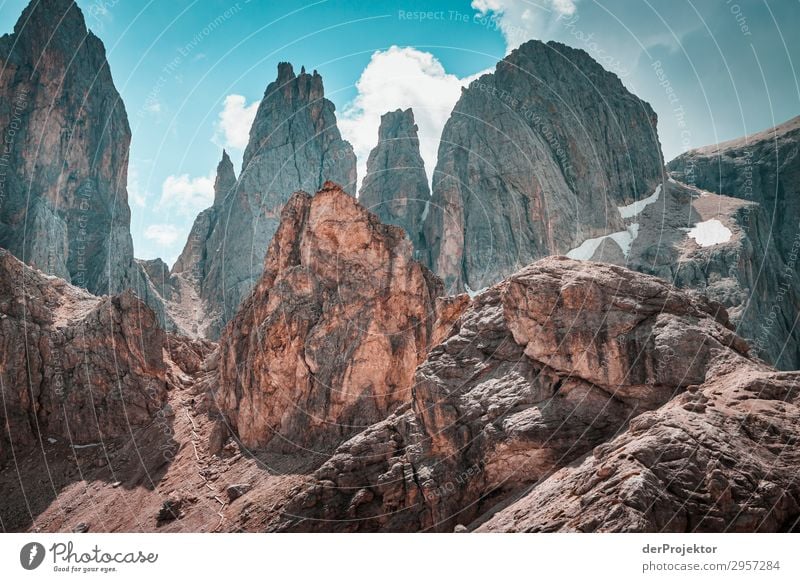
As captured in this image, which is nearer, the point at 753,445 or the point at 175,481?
the point at 753,445

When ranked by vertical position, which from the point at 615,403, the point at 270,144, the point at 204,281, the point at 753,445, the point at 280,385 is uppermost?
the point at 270,144

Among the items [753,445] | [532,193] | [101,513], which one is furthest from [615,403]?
[532,193]

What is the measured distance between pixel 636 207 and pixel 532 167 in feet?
79.1

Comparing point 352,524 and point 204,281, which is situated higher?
point 204,281

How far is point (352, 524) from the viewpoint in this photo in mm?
30484

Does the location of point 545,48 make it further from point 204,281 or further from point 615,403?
point 615,403

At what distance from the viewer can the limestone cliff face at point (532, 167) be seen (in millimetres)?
127375

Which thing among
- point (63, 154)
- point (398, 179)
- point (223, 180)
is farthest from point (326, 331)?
point (223, 180)

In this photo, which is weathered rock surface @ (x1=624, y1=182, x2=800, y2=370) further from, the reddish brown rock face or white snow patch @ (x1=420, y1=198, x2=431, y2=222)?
the reddish brown rock face

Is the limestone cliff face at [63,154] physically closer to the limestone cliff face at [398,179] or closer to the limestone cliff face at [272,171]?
the limestone cliff face at [272,171]

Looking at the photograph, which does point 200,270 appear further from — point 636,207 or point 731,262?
point 731,262

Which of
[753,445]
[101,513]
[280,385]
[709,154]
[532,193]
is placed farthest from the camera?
[709,154]

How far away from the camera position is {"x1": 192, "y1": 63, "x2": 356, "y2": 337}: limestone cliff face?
14025 cm

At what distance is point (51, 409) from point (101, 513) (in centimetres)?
1770
